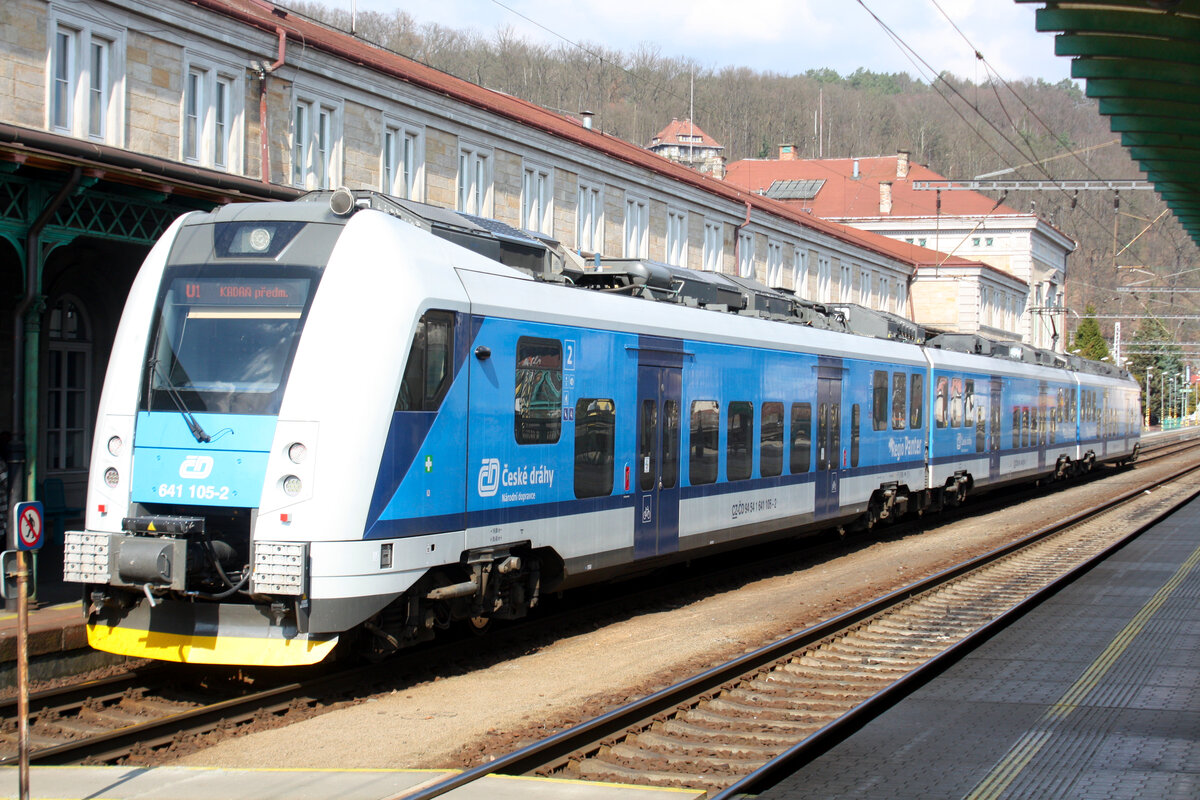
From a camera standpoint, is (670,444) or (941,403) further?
(941,403)

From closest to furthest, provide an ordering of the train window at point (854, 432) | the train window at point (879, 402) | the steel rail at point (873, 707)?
1. the steel rail at point (873, 707)
2. the train window at point (854, 432)
3. the train window at point (879, 402)

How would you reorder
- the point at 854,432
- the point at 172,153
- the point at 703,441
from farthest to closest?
the point at 854,432
the point at 172,153
the point at 703,441

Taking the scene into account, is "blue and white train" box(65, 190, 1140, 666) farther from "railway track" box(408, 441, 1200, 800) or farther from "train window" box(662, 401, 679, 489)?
"railway track" box(408, 441, 1200, 800)

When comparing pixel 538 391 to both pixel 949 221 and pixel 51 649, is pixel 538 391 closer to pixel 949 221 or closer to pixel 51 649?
pixel 51 649

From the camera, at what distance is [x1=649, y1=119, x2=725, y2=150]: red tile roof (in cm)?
6806

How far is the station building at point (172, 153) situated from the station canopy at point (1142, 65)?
766 centimetres

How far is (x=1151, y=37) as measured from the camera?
736 cm

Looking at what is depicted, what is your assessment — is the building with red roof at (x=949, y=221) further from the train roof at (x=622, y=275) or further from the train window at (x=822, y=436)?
the train window at (x=822, y=436)

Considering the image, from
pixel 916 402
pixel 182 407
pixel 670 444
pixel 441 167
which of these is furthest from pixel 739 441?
Result: pixel 441 167

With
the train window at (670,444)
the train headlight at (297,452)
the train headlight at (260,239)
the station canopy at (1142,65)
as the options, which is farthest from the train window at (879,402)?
the train headlight at (297,452)

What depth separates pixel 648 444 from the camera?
38.8ft

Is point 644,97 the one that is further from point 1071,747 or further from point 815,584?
point 1071,747

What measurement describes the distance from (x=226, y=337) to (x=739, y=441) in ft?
21.9

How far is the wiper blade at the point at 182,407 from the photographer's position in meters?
8.42
